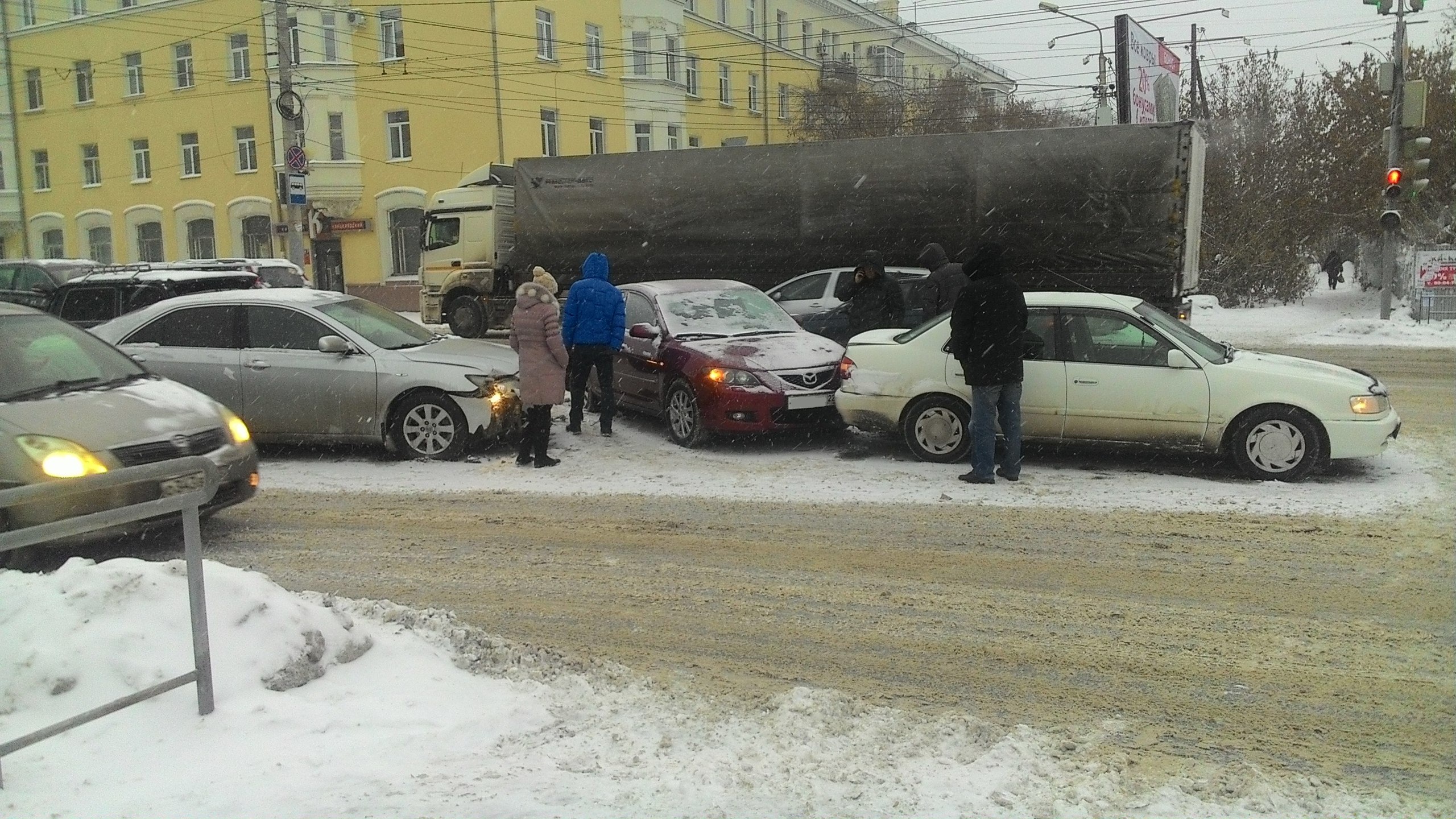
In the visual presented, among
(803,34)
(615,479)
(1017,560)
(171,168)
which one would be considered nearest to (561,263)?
(615,479)

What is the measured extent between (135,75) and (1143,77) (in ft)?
118

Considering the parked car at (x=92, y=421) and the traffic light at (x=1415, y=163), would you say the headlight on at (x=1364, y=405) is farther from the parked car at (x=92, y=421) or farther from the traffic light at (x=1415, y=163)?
the traffic light at (x=1415, y=163)

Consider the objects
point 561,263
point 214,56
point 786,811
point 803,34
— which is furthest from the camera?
point 803,34

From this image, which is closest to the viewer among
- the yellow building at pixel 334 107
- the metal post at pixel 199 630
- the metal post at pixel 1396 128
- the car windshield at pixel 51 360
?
the metal post at pixel 199 630

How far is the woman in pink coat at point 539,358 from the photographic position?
8.94 m

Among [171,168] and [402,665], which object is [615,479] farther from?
[171,168]

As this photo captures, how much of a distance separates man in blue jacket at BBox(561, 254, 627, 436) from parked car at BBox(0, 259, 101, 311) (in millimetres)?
13276

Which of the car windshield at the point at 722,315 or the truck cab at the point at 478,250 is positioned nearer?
the car windshield at the point at 722,315

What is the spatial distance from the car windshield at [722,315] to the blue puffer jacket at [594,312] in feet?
1.86

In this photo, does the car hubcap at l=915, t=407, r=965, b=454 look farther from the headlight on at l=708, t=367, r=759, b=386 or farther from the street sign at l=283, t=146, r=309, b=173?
the street sign at l=283, t=146, r=309, b=173

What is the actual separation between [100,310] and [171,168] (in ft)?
104

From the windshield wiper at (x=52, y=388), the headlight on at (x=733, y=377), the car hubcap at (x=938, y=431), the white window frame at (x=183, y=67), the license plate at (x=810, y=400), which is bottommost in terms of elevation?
the car hubcap at (x=938, y=431)

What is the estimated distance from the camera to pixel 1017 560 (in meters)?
6.24

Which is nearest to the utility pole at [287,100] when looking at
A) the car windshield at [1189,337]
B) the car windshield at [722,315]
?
the car windshield at [722,315]
